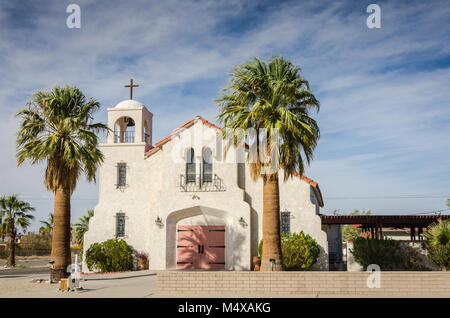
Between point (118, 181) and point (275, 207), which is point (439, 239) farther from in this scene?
point (118, 181)

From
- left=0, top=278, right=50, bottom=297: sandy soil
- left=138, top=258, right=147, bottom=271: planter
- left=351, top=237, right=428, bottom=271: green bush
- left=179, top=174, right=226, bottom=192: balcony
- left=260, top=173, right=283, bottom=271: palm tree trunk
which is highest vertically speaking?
left=179, top=174, right=226, bottom=192: balcony

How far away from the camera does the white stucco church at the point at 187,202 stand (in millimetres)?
28969

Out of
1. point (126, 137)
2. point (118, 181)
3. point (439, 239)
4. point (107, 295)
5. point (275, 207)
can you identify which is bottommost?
point (107, 295)

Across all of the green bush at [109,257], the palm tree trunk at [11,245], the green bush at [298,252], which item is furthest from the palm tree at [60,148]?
the palm tree trunk at [11,245]

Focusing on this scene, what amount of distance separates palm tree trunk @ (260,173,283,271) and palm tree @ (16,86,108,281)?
30.8 feet

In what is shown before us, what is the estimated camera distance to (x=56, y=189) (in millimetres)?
23422

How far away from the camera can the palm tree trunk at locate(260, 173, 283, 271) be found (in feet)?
68.4

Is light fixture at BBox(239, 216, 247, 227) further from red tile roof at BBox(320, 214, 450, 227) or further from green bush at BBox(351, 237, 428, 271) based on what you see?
green bush at BBox(351, 237, 428, 271)

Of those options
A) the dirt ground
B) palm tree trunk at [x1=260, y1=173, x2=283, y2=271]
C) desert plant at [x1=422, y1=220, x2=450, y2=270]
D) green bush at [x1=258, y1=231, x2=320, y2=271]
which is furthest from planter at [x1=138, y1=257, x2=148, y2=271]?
the dirt ground

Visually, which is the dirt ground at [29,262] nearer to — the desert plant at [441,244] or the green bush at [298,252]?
the green bush at [298,252]

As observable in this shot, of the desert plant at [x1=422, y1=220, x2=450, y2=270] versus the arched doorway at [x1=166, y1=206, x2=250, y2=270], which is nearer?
the desert plant at [x1=422, y1=220, x2=450, y2=270]
